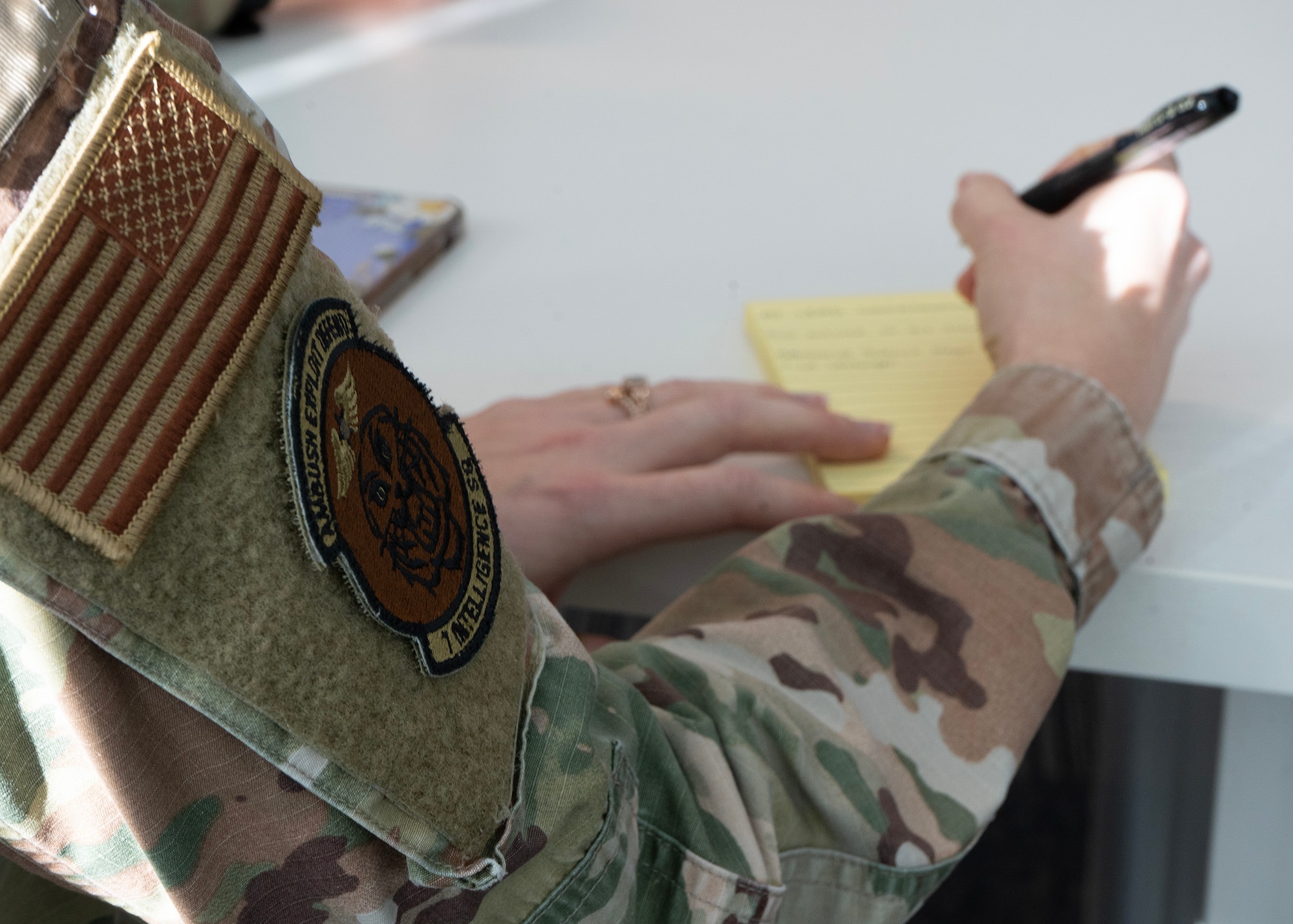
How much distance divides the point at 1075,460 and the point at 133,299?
0.41 m

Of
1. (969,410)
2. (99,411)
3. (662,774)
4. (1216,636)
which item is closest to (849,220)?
(969,410)

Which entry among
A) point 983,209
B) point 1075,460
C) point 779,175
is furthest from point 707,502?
point 779,175

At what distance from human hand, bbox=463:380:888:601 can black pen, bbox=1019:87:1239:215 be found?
196mm

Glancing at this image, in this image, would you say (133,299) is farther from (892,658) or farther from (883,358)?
(883,358)

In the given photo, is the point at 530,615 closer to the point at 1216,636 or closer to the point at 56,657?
the point at 56,657

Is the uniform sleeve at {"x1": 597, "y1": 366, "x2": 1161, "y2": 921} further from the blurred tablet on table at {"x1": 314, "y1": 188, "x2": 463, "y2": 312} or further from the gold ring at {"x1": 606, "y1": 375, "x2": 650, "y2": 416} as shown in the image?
the blurred tablet on table at {"x1": 314, "y1": 188, "x2": 463, "y2": 312}

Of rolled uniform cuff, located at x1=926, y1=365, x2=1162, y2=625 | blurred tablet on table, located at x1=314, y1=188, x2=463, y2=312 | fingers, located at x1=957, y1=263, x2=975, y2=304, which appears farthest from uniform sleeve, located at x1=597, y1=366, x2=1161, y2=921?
blurred tablet on table, located at x1=314, y1=188, x2=463, y2=312

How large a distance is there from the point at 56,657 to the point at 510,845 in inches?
4.6

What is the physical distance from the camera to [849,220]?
753 millimetres

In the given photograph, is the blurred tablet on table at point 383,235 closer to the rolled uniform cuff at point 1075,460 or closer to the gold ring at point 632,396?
the gold ring at point 632,396

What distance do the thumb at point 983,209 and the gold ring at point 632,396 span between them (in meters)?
0.21

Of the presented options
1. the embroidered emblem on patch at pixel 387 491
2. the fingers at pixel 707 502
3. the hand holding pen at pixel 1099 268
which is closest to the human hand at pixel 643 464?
the fingers at pixel 707 502

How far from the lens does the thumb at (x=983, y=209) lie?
0.63 meters

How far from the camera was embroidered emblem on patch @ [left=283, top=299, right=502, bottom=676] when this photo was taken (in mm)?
228
